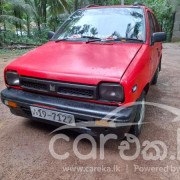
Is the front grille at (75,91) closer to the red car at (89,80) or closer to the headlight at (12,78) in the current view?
the red car at (89,80)

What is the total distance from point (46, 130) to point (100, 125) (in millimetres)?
1012

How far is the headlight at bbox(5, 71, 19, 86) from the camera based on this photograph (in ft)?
7.38

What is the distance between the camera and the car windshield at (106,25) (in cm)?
264

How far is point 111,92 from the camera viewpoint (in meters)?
1.83

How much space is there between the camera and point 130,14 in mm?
2881

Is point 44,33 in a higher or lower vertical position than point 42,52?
lower

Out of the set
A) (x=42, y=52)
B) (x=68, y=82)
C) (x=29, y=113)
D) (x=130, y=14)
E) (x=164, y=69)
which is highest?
(x=130, y=14)

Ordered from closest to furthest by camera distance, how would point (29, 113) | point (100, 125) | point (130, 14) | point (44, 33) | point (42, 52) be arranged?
point (100, 125) → point (29, 113) → point (42, 52) → point (130, 14) → point (44, 33)

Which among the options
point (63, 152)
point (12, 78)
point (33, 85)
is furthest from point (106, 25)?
point (63, 152)

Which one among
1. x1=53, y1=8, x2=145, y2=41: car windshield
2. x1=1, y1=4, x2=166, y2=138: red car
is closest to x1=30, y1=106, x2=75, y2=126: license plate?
x1=1, y1=4, x2=166, y2=138: red car

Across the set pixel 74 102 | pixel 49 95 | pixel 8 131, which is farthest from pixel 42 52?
pixel 8 131

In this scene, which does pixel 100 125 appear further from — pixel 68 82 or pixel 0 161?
pixel 0 161

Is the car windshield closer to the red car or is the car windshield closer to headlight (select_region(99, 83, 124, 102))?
the red car

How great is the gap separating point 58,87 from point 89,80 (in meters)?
0.38
